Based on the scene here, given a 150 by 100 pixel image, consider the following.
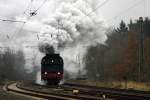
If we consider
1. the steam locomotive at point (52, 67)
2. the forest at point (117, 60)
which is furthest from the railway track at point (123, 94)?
the forest at point (117, 60)

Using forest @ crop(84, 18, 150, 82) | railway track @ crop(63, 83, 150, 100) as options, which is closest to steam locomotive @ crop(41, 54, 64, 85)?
railway track @ crop(63, 83, 150, 100)

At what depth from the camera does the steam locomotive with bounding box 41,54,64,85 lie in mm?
38000

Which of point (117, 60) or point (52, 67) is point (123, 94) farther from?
point (117, 60)

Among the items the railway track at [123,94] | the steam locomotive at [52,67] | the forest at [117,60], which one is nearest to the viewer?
the railway track at [123,94]

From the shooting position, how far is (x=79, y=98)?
20859 millimetres

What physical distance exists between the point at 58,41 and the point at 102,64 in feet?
87.5

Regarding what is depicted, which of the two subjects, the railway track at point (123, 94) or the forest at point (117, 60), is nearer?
the railway track at point (123, 94)

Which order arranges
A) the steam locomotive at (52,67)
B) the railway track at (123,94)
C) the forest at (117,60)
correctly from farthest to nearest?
the forest at (117,60) → the steam locomotive at (52,67) → the railway track at (123,94)

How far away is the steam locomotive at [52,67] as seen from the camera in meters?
38.0

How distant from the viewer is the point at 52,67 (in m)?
38.4

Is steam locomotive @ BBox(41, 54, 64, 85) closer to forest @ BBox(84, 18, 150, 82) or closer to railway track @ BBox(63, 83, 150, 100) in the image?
railway track @ BBox(63, 83, 150, 100)

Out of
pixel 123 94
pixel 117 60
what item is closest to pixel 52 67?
pixel 123 94

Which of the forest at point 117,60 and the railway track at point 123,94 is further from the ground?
the forest at point 117,60

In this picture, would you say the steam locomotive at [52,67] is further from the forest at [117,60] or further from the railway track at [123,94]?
the forest at [117,60]
